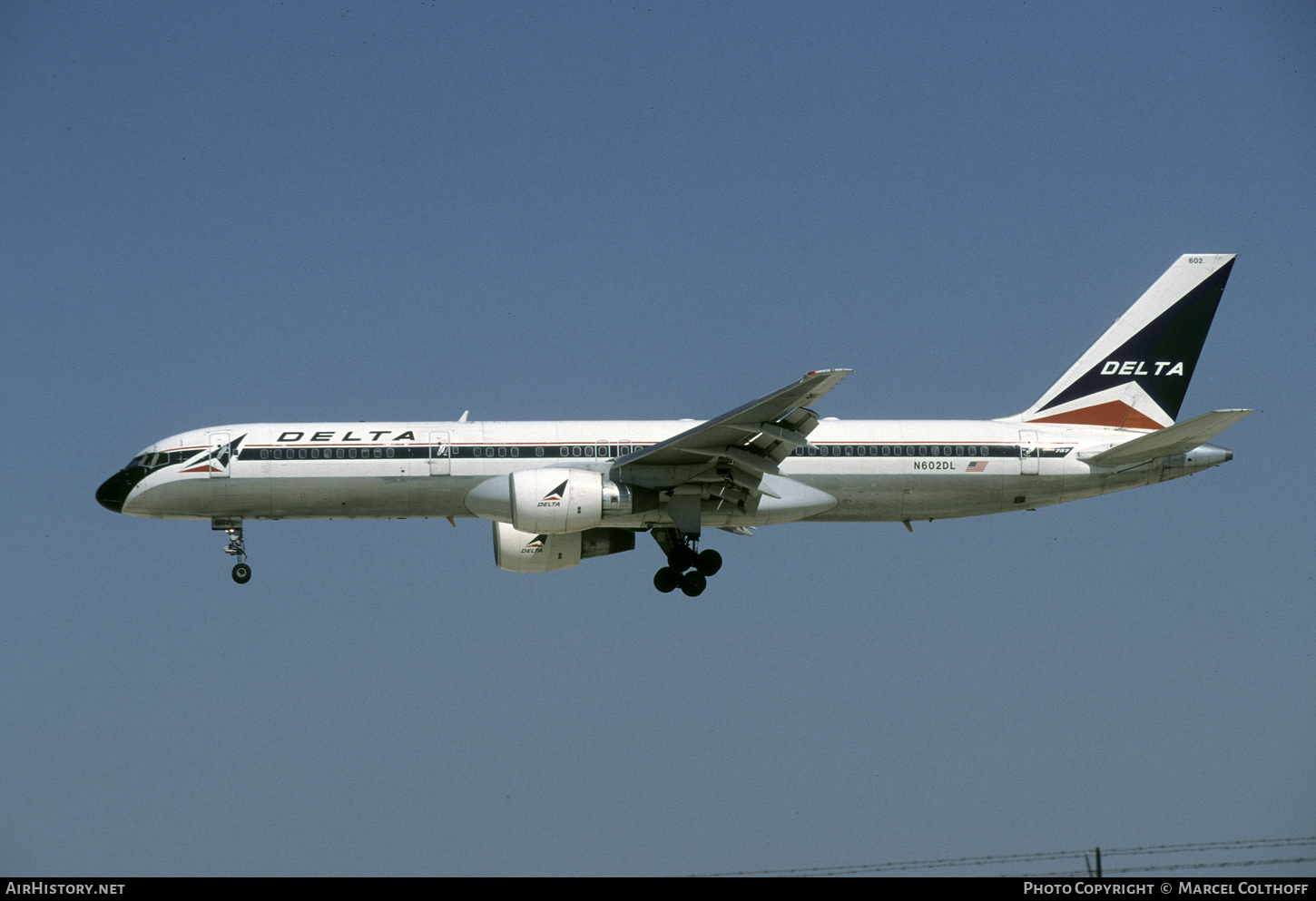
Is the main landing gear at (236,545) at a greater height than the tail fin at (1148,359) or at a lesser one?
lesser

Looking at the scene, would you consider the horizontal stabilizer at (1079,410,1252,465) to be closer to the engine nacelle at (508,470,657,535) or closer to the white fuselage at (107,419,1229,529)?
the white fuselage at (107,419,1229,529)

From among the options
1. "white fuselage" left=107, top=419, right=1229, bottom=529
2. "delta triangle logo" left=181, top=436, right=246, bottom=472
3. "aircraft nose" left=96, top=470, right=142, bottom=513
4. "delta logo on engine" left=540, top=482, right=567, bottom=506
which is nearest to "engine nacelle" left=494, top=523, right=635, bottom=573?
"white fuselage" left=107, top=419, right=1229, bottom=529

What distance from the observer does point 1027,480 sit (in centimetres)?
4544

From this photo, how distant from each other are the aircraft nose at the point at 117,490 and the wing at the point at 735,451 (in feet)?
45.8

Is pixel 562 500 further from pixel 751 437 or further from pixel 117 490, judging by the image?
pixel 117 490

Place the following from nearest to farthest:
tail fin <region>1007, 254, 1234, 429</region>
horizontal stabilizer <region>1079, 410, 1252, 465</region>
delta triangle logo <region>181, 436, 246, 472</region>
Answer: horizontal stabilizer <region>1079, 410, 1252, 465</region>, delta triangle logo <region>181, 436, 246, 472</region>, tail fin <region>1007, 254, 1234, 429</region>

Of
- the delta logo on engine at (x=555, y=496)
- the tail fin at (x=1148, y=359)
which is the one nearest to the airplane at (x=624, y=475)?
the delta logo on engine at (x=555, y=496)

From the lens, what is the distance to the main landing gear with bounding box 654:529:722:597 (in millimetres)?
44938

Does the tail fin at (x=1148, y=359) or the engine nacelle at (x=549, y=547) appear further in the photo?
the tail fin at (x=1148, y=359)

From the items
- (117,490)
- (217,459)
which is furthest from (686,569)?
(117,490)

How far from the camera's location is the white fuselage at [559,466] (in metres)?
43.9

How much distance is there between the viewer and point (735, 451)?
138 feet

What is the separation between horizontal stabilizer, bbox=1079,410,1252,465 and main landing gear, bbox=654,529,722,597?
1108 cm

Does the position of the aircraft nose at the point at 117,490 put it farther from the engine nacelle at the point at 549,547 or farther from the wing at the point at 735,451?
the wing at the point at 735,451
